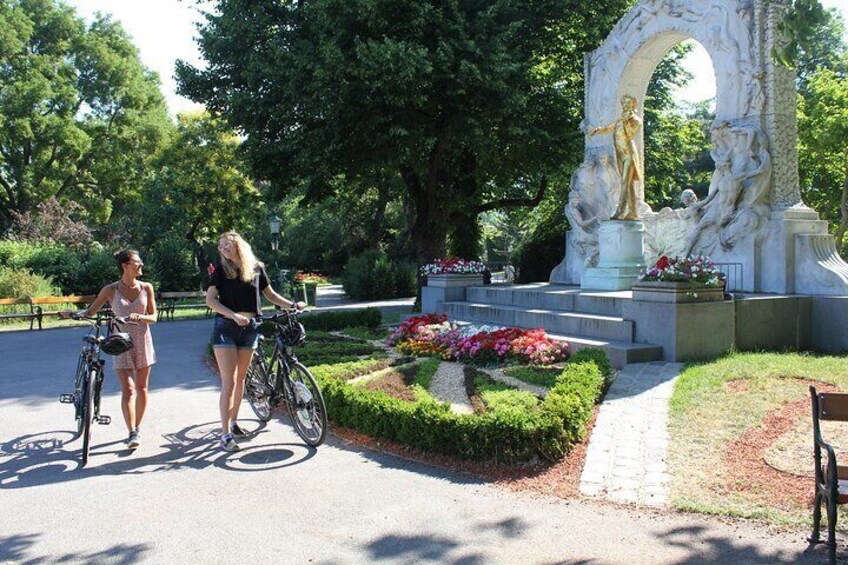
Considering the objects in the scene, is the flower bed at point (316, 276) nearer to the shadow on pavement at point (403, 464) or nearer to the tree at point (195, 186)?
the tree at point (195, 186)

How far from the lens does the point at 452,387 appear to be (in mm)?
8539

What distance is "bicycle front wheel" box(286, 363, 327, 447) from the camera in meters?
6.17

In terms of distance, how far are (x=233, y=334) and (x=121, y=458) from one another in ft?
4.71

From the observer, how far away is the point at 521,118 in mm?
18188

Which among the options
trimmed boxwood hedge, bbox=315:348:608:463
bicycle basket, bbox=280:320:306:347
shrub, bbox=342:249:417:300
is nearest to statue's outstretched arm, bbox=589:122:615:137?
trimmed boxwood hedge, bbox=315:348:608:463

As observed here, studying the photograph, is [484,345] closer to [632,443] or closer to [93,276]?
[632,443]

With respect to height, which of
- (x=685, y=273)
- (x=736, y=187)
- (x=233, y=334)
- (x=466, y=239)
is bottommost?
(x=233, y=334)

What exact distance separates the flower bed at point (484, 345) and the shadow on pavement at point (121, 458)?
13.9ft

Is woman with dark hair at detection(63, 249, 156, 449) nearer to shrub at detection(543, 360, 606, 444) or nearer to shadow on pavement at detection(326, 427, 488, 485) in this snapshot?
shadow on pavement at detection(326, 427, 488, 485)

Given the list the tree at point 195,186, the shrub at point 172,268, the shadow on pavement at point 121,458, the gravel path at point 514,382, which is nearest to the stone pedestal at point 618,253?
the gravel path at point 514,382

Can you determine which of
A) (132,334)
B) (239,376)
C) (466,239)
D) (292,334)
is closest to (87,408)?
(132,334)

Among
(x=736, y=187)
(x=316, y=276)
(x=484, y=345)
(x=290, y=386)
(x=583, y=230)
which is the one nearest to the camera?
(x=290, y=386)

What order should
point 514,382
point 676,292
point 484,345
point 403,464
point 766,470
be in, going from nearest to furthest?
1. point 766,470
2. point 403,464
3. point 514,382
4. point 676,292
5. point 484,345

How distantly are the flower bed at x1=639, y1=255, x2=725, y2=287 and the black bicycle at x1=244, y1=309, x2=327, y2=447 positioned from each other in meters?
5.40
